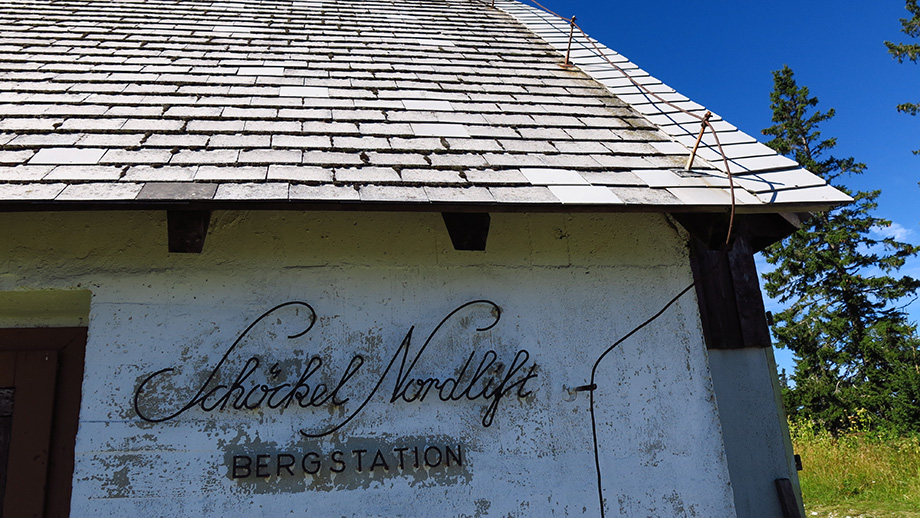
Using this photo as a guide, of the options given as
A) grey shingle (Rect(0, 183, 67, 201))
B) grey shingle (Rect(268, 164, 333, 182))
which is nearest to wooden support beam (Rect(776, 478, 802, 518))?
grey shingle (Rect(268, 164, 333, 182))

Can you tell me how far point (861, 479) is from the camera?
31.0 ft

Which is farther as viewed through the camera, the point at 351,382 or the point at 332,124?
the point at 332,124

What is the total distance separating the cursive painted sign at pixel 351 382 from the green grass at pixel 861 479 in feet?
23.1

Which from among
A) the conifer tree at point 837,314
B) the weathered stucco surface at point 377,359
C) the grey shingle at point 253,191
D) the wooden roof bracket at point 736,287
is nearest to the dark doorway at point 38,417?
the weathered stucco surface at point 377,359

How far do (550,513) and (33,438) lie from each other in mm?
2986

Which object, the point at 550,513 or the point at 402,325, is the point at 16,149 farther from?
the point at 550,513

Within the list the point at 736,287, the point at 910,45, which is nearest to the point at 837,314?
the point at 910,45

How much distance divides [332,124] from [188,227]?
1106 mm

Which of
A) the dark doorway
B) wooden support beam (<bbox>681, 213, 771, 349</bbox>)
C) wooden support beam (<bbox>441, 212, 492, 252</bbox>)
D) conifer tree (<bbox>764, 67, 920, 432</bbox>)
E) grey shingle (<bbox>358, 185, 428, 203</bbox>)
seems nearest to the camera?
grey shingle (<bbox>358, 185, 428, 203</bbox>)

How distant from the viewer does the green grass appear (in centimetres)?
796

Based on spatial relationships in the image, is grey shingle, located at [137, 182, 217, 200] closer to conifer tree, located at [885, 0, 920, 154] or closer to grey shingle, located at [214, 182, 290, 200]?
grey shingle, located at [214, 182, 290, 200]

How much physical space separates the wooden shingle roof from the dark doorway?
124cm

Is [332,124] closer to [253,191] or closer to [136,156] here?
[253,191]

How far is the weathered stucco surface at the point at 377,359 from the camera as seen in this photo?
2.84 metres
